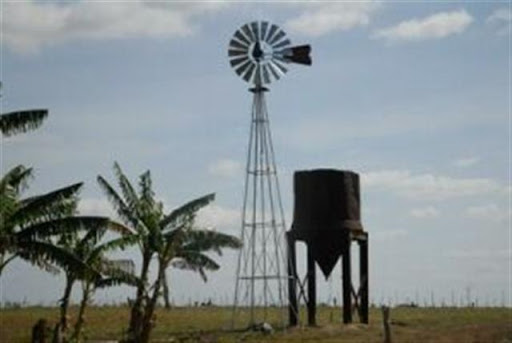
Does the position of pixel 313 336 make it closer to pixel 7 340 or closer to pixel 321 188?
pixel 321 188

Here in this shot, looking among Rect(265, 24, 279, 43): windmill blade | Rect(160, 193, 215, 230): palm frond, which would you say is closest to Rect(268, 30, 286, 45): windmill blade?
Rect(265, 24, 279, 43): windmill blade

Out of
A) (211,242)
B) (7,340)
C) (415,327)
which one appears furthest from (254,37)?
(7,340)

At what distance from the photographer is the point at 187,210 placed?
32875mm

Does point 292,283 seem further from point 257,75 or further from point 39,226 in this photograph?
point 39,226

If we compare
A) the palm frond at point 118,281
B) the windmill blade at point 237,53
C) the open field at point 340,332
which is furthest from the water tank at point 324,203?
the palm frond at point 118,281

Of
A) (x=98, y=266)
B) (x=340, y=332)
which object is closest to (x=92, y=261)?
(x=98, y=266)

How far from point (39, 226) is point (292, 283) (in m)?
15.7

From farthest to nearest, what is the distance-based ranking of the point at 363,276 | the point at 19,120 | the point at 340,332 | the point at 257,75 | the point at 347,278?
the point at 363,276, the point at 347,278, the point at 257,75, the point at 340,332, the point at 19,120

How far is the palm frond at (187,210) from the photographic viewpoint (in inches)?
1292

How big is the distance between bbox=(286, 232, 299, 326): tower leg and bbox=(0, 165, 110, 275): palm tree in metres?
14.1

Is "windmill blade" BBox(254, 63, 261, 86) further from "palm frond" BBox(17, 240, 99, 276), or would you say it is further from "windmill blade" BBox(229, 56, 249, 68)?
"palm frond" BBox(17, 240, 99, 276)

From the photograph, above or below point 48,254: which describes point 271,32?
above

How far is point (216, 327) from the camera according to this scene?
138ft

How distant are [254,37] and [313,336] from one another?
484 inches
